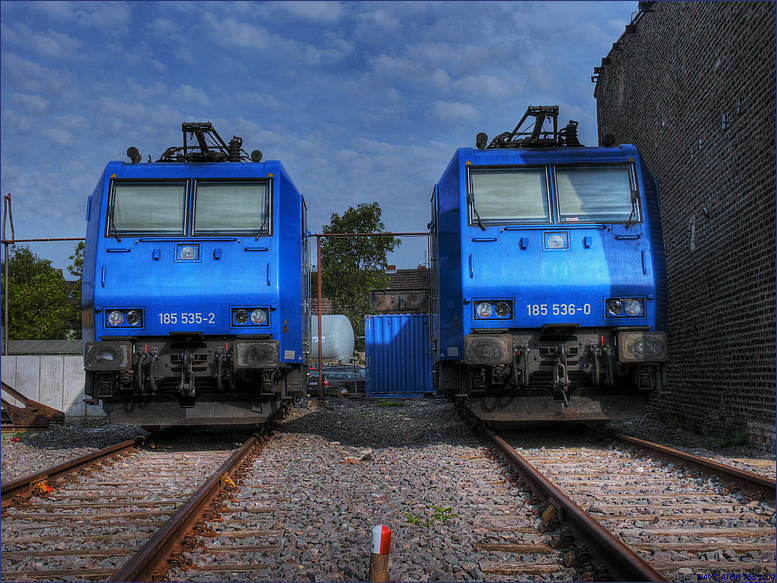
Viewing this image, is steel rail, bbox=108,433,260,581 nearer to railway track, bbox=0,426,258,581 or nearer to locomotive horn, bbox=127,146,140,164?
railway track, bbox=0,426,258,581

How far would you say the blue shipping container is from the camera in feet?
62.0

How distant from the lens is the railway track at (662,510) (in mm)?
3422

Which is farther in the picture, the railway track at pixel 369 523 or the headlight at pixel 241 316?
the headlight at pixel 241 316

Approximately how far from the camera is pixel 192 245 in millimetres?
7887

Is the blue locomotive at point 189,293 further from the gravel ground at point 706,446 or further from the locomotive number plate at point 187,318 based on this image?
the gravel ground at point 706,446

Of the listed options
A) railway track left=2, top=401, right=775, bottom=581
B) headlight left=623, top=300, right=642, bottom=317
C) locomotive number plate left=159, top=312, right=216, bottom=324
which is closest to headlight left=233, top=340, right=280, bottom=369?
locomotive number plate left=159, top=312, right=216, bottom=324

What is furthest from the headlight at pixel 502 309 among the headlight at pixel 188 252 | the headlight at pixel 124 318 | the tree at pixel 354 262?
the tree at pixel 354 262

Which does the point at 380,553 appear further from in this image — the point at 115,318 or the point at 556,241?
the point at 115,318

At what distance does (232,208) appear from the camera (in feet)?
26.5

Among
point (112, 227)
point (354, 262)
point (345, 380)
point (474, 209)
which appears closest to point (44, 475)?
point (112, 227)

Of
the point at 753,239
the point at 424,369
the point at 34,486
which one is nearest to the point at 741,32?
the point at 753,239

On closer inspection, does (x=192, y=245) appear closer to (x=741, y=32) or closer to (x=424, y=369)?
(x=741, y=32)

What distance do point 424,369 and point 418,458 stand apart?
1178cm

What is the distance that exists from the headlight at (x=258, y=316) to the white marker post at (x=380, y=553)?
4.74m
